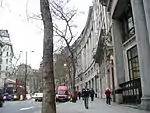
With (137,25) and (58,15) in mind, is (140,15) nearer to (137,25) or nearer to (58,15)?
(137,25)

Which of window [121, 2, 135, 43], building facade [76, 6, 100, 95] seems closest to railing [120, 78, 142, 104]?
window [121, 2, 135, 43]

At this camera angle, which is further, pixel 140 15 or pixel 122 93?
pixel 122 93

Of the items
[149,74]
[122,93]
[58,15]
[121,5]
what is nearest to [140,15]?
[149,74]

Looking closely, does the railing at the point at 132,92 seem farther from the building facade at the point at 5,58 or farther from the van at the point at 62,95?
the building facade at the point at 5,58

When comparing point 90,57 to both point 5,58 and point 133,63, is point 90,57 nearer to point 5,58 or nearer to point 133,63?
point 133,63

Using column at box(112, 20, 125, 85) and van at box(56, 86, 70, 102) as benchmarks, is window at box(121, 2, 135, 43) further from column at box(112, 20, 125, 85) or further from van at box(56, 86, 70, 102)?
van at box(56, 86, 70, 102)

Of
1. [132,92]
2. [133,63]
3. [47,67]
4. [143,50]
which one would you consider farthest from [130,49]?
[47,67]

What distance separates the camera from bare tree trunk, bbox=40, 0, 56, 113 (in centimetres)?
839

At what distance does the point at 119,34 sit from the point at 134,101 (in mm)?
A: 7430

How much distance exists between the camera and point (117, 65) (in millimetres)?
22719

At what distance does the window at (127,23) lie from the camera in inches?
813

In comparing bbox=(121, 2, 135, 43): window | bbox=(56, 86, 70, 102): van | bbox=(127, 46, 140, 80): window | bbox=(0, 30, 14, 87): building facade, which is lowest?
bbox=(56, 86, 70, 102): van

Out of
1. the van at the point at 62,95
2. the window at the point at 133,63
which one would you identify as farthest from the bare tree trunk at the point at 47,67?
the van at the point at 62,95

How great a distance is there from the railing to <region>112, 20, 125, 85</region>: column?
1011 millimetres
